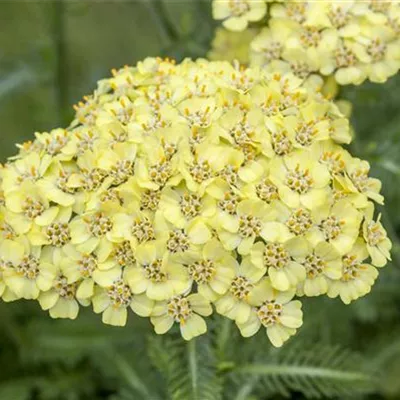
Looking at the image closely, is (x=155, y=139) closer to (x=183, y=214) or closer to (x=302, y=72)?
(x=183, y=214)

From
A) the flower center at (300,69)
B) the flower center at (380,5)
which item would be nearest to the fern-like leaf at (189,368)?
the flower center at (300,69)

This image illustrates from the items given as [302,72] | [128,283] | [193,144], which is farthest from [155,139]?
[302,72]

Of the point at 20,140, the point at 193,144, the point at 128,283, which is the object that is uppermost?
the point at 193,144

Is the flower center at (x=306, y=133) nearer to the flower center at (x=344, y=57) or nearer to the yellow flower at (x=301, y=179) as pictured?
the yellow flower at (x=301, y=179)

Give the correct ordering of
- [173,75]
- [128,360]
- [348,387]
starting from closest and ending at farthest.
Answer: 1. [173,75]
2. [348,387]
3. [128,360]

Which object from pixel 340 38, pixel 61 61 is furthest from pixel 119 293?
pixel 61 61

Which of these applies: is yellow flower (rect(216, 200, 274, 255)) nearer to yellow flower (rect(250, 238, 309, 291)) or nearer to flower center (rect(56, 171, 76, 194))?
yellow flower (rect(250, 238, 309, 291))

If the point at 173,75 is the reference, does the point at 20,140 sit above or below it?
below

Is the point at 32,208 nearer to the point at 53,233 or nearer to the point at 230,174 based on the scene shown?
the point at 53,233

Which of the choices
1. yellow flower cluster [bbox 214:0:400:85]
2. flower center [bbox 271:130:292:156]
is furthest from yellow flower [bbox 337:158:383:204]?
yellow flower cluster [bbox 214:0:400:85]
